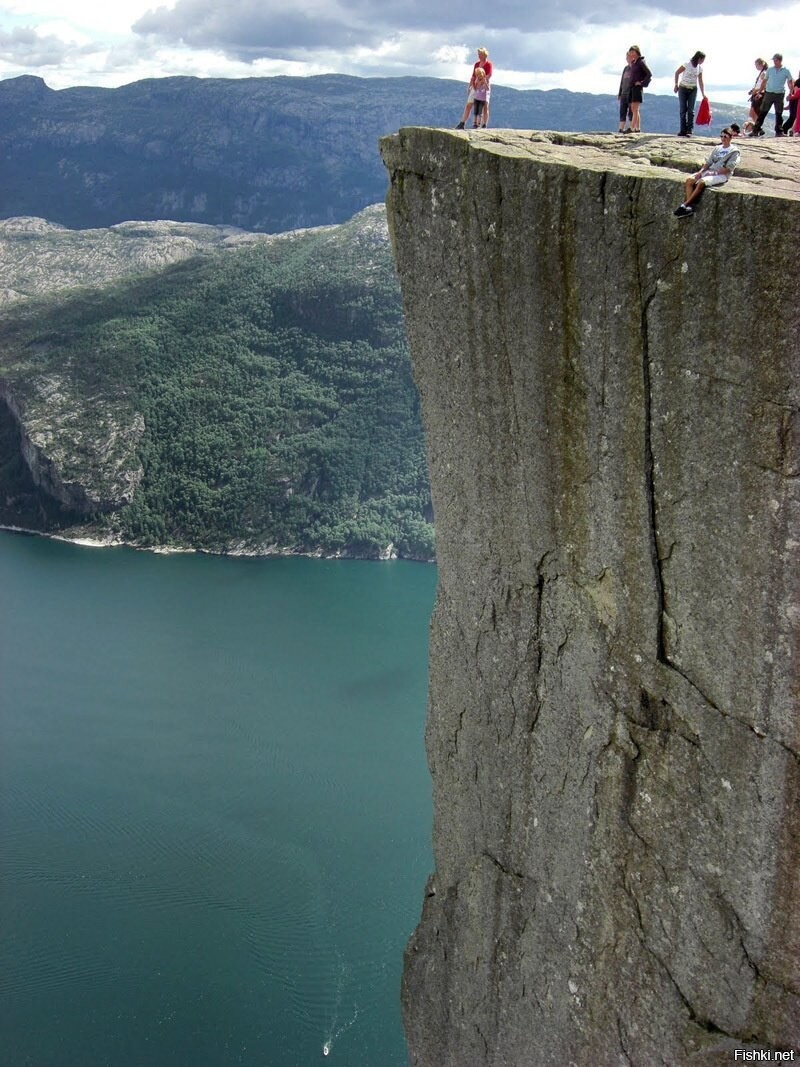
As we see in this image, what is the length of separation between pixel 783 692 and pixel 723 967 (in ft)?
4.84

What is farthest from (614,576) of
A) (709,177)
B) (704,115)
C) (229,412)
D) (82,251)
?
(82,251)

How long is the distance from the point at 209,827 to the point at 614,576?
19.1 meters

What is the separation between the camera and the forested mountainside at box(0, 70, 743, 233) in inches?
6875

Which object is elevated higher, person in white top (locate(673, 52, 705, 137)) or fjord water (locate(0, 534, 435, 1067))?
person in white top (locate(673, 52, 705, 137))

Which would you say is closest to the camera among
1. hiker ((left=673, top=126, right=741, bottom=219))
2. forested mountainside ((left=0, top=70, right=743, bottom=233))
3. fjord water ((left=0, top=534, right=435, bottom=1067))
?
hiker ((left=673, top=126, right=741, bottom=219))

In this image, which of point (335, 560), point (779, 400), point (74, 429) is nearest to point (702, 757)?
point (779, 400)

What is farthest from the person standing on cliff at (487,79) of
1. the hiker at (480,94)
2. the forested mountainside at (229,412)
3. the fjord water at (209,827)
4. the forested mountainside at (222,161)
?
the forested mountainside at (222,161)

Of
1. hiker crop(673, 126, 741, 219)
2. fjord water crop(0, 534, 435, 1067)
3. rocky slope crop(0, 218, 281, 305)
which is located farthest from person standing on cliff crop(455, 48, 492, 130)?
rocky slope crop(0, 218, 281, 305)

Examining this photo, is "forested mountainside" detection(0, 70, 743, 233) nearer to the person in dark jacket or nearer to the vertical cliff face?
the person in dark jacket

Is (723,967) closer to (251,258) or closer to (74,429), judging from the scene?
(74,429)

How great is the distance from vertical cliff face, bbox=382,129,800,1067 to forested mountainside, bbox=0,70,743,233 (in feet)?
561

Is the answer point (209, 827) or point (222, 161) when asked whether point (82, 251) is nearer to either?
point (222, 161)

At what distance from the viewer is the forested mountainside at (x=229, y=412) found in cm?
5194

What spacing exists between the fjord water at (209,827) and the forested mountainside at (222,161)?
472 ft
